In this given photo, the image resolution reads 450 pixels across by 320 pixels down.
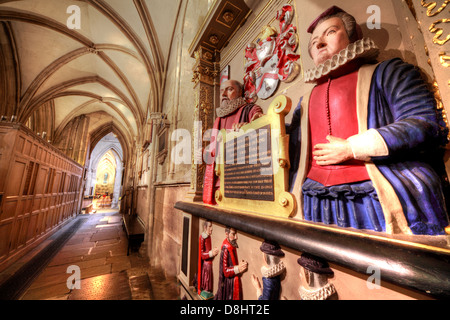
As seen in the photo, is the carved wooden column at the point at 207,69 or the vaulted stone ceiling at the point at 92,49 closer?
the carved wooden column at the point at 207,69

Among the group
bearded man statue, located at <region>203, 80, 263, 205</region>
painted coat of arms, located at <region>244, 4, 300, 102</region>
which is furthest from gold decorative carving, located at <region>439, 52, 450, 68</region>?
bearded man statue, located at <region>203, 80, 263, 205</region>

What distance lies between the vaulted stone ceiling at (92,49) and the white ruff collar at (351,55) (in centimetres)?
491

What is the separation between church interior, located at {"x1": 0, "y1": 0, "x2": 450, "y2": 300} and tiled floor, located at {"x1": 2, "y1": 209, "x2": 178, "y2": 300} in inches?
1.3

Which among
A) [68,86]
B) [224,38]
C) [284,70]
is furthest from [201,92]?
[68,86]

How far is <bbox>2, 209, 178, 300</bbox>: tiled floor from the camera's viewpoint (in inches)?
106

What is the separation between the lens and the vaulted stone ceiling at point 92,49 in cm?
487

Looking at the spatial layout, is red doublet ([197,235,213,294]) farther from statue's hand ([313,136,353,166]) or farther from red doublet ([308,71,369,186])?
statue's hand ([313,136,353,166])

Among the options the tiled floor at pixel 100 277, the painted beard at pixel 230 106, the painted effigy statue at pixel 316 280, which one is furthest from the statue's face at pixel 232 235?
the tiled floor at pixel 100 277

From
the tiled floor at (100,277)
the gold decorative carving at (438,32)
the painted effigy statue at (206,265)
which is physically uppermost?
the gold decorative carving at (438,32)

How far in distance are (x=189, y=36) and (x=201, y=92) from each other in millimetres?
2292

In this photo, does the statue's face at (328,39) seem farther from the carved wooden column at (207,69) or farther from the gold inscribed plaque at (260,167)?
the carved wooden column at (207,69)

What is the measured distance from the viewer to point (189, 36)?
3650mm

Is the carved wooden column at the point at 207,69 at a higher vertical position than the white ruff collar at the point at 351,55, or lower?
higher

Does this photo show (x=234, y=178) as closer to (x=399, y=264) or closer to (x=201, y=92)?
(x=399, y=264)
